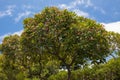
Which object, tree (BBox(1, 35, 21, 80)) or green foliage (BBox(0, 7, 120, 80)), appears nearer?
green foliage (BBox(0, 7, 120, 80))

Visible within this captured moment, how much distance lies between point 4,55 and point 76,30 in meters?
22.7

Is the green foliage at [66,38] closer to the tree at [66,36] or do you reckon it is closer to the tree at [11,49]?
the tree at [66,36]

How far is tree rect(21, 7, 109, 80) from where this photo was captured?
26.8m

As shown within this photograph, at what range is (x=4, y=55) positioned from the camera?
4756 centimetres

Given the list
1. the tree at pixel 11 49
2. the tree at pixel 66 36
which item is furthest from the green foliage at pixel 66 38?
the tree at pixel 11 49

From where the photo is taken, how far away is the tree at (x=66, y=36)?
2677 cm

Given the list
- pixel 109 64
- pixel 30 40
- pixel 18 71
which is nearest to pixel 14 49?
pixel 18 71

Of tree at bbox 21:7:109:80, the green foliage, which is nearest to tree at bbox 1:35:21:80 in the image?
the green foliage

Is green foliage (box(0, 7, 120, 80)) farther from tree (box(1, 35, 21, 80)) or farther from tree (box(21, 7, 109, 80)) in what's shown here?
tree (box(1, 35, 21, 80))

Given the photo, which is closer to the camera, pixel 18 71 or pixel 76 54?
pixel 76 54

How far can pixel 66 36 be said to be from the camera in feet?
88.9

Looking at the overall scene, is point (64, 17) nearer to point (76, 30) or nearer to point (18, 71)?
point (76, 30)

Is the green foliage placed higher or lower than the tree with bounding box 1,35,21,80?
lower

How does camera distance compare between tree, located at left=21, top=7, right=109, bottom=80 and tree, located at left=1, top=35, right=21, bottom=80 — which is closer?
tree, located at left=21, top=7, right=109, bottom=80
